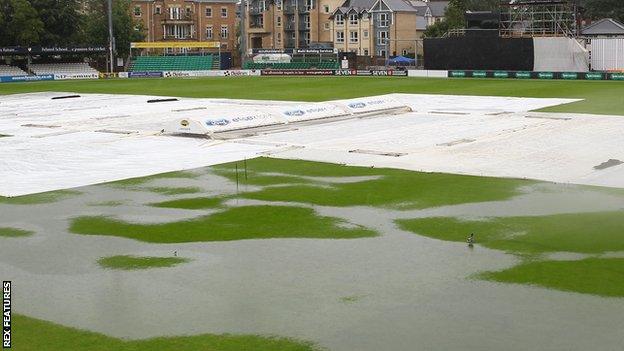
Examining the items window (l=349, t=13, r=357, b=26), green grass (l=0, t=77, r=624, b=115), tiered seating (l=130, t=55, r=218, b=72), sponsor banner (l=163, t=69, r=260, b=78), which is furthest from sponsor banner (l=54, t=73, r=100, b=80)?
window (l=349, t=13, r=357, b=26)

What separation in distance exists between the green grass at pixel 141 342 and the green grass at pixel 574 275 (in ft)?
14.5

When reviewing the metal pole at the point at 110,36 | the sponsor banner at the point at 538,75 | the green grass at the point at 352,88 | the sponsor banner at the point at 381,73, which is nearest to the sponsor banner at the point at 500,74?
the sponsor banner at the point at 538,75

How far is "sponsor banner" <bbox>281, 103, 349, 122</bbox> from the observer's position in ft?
124

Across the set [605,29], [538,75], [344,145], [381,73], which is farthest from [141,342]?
[605,29]

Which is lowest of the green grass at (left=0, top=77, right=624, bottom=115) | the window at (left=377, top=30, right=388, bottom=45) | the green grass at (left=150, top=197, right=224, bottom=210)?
the green grass at (left=150, top=197, right=224, bottom=210)

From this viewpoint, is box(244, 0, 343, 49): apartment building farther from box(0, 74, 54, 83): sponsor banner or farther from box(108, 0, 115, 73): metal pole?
box(0, 74, 54, 83): sponsor banner

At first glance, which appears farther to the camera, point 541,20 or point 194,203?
point 541,20

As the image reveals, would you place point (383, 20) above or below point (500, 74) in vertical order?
above

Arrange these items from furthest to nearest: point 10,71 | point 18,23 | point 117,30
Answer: point 117,30, point 18,23, point 10,71

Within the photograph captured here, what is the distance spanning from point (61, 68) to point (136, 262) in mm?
84198

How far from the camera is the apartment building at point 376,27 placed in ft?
408

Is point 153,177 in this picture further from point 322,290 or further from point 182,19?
point 182,19

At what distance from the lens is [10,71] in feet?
295

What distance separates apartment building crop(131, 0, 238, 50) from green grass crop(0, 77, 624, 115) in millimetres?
53705
